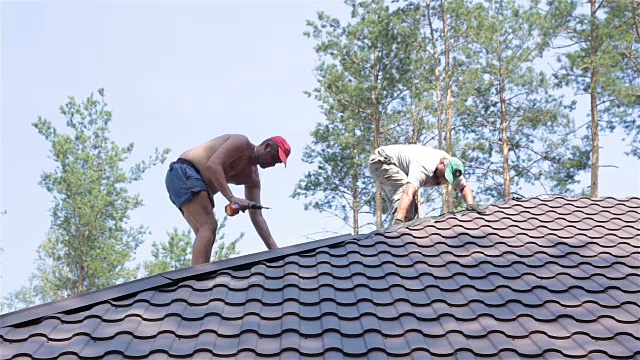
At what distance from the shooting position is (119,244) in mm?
25156

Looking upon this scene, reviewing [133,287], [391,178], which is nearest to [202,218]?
[133,287]

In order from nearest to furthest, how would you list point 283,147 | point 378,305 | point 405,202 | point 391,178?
point 378,305
point 283,147
point 405,202
point 391,178

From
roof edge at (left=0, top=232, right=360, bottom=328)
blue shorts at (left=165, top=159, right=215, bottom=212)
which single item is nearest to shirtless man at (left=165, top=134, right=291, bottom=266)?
blue shorts at (left=165, top=159, right=215, bottom=212)

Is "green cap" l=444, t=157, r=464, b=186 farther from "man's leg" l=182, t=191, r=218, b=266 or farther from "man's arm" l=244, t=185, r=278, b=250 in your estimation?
"man's leg" l=182, t=191, r=218, b=266

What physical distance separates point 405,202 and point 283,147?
1679mm

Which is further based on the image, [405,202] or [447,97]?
[447,97]

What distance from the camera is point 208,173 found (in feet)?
19.1

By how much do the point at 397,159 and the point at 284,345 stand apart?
13.7 feet

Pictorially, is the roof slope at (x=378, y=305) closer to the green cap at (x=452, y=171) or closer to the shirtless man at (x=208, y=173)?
the shirtless man at (x=208, y=173)

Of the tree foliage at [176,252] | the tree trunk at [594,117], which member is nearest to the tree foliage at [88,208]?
the tree foliage at [176,252]

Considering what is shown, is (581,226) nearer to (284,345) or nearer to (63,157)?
(284,345)

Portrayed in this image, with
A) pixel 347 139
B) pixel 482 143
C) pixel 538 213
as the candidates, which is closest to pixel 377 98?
pixel 347 139

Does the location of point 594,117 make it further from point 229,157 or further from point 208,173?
point 208,173

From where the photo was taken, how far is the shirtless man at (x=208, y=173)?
5895mm
